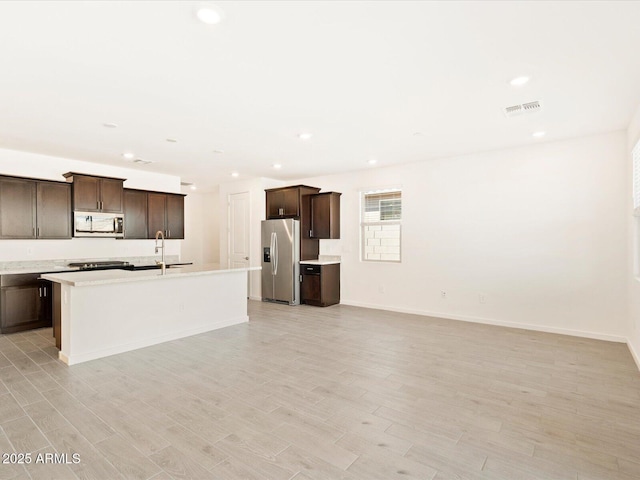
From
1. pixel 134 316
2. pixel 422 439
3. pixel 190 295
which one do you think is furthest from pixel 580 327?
pixel 134 316

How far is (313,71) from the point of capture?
279 cm

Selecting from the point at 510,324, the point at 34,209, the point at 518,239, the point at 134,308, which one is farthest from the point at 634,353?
the point at 34,209

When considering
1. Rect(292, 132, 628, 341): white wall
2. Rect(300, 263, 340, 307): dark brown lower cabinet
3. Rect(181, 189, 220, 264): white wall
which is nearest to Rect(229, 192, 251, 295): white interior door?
Rect(300, 263, 340, 307): dark brown lower cabinet

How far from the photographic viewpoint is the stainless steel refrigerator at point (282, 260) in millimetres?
6961

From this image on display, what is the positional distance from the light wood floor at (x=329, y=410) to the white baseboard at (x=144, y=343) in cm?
13

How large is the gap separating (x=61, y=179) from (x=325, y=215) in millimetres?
4566

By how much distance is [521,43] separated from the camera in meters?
2.37

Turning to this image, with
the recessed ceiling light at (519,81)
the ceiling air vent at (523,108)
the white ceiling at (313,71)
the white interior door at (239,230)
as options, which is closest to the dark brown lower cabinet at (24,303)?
the white ceiling at (313,71)

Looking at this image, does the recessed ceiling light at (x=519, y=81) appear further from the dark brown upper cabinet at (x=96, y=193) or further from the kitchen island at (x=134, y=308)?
the dark brown upper cabinet at (x=96, y=193)

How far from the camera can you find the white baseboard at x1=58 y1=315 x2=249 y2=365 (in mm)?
3663

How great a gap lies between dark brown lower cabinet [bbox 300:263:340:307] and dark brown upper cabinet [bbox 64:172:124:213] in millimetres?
3534

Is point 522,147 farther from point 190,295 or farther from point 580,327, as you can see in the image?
point 190,295

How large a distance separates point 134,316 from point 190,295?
0.77 m

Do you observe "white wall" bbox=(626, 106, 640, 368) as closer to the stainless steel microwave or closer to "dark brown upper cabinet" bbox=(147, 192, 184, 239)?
"dark brown upper cabinet" bbox=(147, 192, 184, 239)
